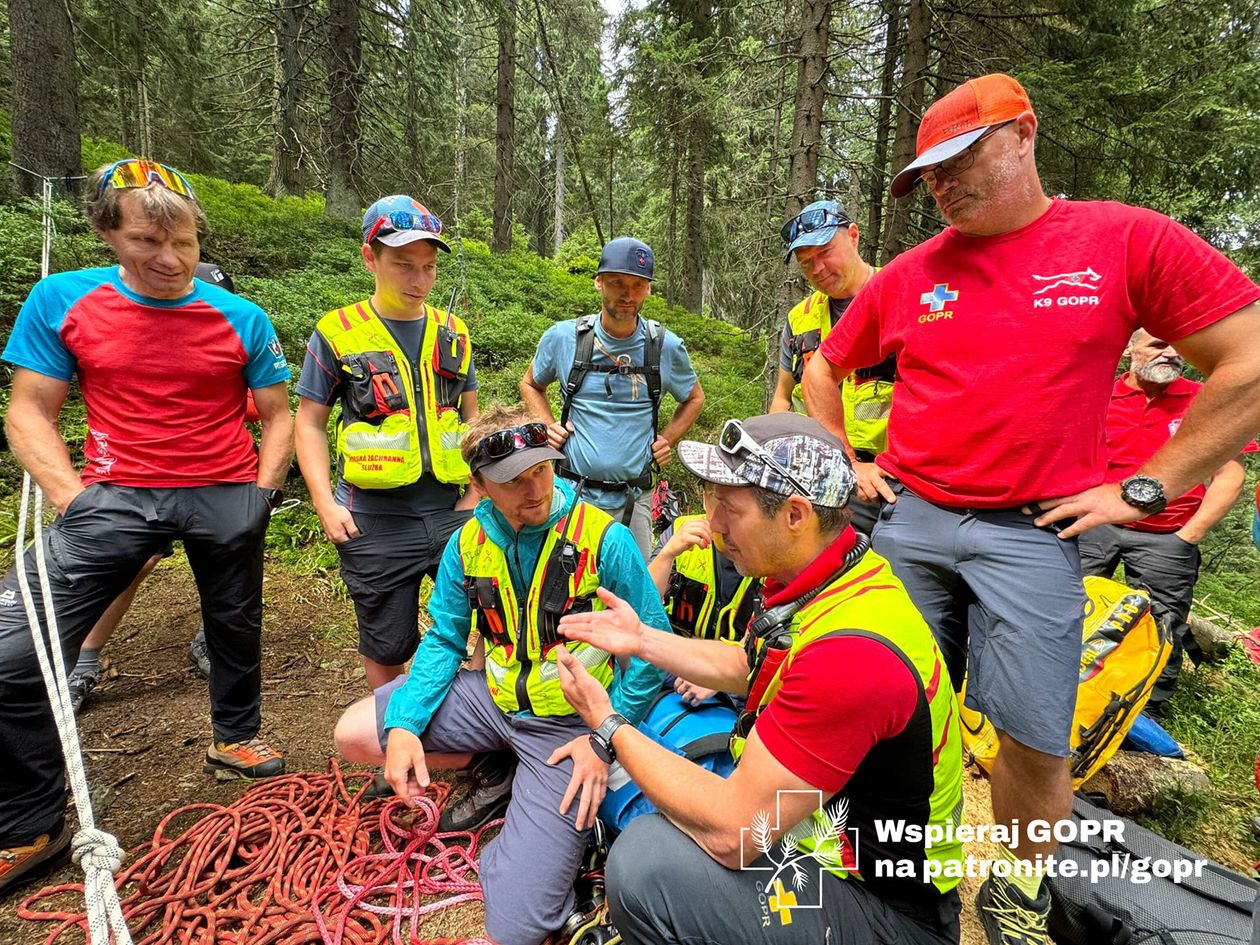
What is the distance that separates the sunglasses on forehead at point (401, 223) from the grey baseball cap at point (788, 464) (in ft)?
7.16

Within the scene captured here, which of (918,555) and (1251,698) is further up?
(918,555)

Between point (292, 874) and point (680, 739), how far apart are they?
1.73 meters

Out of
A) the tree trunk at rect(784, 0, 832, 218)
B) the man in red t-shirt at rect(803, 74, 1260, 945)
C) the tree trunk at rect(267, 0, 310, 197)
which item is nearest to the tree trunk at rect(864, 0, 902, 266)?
the tree trunk at rect(784, 0, 832, 218)

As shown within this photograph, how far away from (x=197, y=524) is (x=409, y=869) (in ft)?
6.12

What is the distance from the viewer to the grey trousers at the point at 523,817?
7.30 ft

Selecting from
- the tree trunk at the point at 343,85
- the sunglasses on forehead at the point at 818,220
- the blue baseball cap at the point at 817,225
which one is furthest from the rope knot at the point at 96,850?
the tree trunk at the point at 343,85

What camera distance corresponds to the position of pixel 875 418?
11.0ft

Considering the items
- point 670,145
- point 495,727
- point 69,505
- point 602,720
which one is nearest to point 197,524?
point 69,505

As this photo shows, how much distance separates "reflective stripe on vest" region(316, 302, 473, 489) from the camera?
10.1 ft

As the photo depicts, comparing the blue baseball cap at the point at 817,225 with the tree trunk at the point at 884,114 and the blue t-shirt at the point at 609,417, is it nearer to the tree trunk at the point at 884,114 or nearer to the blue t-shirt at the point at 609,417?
the blue t-shirt at the point at 609,417

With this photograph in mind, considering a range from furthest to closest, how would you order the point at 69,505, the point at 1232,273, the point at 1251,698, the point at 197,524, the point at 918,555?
1. the point at 1251,698
2. the point at 197,524
3. the point at 69,505
4. the point at 918,555
5. the point at 1232,273

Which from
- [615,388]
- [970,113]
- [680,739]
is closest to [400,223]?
[615,388]

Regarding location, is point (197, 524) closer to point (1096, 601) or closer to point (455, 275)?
point (1096, 601)

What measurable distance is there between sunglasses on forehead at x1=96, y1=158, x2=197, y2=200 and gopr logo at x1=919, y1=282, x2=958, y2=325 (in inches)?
120
